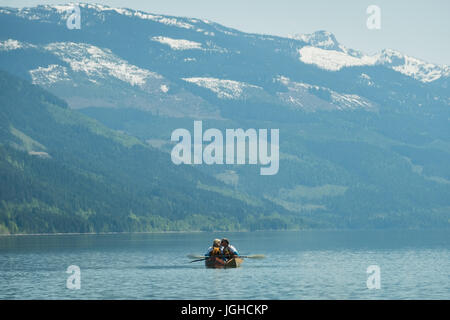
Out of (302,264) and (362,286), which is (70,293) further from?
(302,264)

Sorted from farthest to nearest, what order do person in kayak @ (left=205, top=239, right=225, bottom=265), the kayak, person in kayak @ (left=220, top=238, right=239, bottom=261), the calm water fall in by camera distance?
person in kayak @ (left=220, top=238, right=239, bottom=261) < the kayak < person in kayak @ (left=205, top=239, right=225, bottom=265) < the calm water

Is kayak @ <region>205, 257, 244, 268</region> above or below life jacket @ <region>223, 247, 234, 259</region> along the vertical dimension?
below

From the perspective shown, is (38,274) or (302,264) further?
(302,264)

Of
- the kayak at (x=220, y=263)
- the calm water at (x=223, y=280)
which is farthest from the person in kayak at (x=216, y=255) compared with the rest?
the calm water at (x=223, y=280)

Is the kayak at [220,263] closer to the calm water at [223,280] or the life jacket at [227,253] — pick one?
the life jacket at [227,253]

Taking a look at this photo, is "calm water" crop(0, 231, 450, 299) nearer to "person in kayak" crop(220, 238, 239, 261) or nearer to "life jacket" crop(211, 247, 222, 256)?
"person in kayak" crop(220, 238, 239, 261)

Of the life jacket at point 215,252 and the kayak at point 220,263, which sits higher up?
the life jacket at point 215,252

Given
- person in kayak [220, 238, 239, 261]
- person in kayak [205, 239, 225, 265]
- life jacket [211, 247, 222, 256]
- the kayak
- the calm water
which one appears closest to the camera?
the calm water

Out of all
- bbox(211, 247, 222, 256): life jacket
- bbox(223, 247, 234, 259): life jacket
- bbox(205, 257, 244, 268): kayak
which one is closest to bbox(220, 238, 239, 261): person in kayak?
bbox(223, 247, 234, 259): life jacket

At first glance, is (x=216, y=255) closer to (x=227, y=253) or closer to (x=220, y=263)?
(x=220, y=263)

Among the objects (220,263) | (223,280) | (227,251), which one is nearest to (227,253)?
(227,251)
